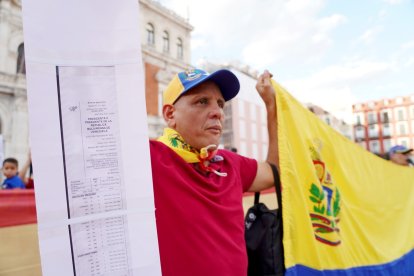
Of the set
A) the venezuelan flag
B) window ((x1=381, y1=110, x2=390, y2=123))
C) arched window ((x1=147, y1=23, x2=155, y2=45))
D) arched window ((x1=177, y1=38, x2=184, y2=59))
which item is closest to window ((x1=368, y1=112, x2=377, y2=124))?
window ((x1=381, y1=110, x2=390, y2=123))

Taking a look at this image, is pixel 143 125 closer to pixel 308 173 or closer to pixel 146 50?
pixel 308 173

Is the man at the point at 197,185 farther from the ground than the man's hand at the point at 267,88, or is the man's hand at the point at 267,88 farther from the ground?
the man's hand at the point at 267,88

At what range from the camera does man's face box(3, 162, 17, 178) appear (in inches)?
156

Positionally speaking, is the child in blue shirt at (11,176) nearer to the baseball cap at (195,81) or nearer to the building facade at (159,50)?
the baseball cap at (195,81)

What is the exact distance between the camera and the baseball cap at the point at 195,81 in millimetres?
1254

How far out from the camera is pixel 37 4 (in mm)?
594

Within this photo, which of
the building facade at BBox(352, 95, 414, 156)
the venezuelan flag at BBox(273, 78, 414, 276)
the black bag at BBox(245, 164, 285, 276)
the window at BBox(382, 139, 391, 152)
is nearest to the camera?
the black bag at BBox(245, 164, 285, 276)

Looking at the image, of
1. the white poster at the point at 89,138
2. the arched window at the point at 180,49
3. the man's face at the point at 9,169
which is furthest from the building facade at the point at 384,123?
the white poster at the point at 89,138

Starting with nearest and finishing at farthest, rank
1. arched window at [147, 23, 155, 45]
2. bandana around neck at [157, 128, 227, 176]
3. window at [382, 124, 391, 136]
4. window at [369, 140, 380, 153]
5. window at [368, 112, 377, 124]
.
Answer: bandana around neck at [157, 128, 227, 176], arched window at [147, 23, 155, 45], window at [382, 124, 391, 136], window at [368, 112, 377, 124], window at [369, 140, 380, 153]

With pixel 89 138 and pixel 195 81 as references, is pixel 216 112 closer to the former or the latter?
pixel 195 81

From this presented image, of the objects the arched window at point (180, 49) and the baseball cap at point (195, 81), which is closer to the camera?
the baseball cap at point (195, 81)

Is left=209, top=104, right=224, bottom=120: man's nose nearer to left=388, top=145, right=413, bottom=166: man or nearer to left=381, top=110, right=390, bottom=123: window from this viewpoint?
left=388, top=145, right=413, bottom=166: man

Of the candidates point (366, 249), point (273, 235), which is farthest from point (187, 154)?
point (366, 249)

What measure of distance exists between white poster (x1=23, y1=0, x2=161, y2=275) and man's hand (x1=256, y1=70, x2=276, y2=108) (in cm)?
119
